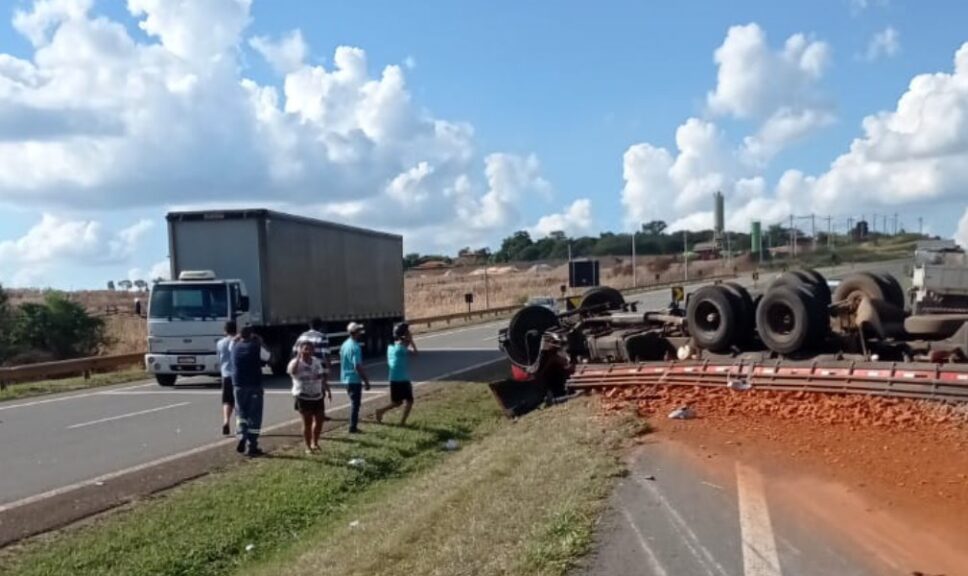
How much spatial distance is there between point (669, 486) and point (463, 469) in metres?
3.59

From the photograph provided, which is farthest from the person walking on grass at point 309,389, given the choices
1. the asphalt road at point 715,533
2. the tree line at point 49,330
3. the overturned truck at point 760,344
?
the tree line at point 49,330

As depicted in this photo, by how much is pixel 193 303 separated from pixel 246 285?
211 centimetres

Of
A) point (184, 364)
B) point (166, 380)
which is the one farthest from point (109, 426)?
point (166, 380)

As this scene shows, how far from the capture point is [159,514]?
908cm

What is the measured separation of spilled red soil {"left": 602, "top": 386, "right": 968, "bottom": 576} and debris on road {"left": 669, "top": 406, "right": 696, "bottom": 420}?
8cm

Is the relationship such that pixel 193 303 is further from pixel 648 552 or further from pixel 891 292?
pixel 648 552

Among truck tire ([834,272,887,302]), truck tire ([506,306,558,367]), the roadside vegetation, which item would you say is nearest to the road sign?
truck tire ([506,306,558,367])

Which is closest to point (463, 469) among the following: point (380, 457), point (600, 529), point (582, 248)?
point (380, 457)

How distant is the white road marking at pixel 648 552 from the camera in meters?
5.54

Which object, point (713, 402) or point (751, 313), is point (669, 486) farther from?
point (751, 313)

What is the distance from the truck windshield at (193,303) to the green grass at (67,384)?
3.40 meters

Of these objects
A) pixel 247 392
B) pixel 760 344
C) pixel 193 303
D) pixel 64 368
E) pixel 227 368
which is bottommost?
pixel 64 368

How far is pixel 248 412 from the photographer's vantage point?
12.2 metres

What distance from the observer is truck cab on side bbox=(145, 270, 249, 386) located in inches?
812
